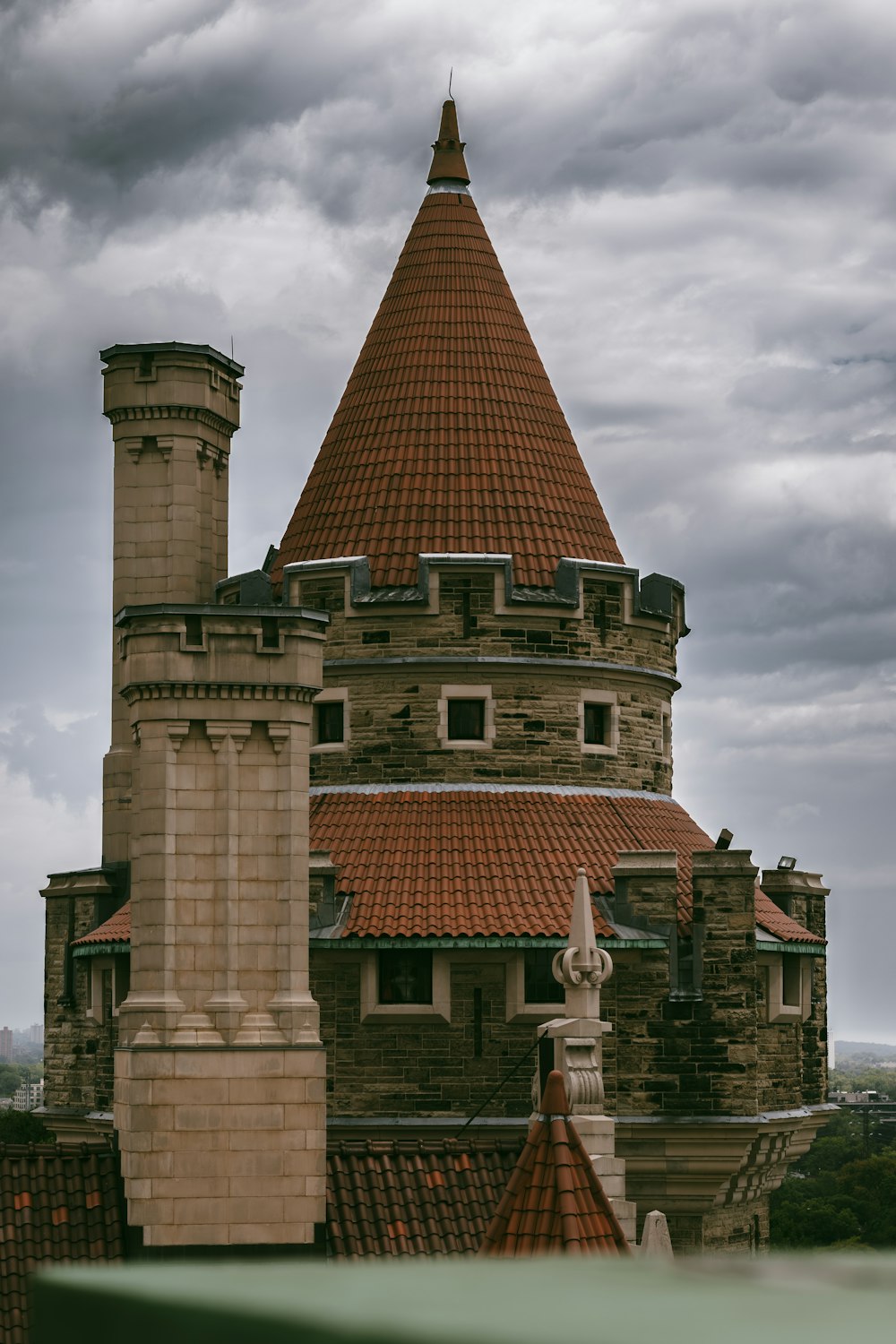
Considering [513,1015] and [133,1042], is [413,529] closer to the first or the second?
[513,1015]

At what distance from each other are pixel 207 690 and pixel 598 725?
444 inches

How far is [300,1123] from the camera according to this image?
66.2ft

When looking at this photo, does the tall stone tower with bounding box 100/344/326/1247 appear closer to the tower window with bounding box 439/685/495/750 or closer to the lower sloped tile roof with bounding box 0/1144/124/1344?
the lower sloped tile roof with bounding box 0/1144/124/1344

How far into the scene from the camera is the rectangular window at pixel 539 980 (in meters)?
27.5

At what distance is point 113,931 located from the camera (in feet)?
98.3

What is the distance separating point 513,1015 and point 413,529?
8.18 meters

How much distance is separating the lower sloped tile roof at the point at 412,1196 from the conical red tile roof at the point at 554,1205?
293cm

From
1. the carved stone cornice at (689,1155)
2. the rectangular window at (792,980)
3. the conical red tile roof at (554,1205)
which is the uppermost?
the rectangular window at (792,980)

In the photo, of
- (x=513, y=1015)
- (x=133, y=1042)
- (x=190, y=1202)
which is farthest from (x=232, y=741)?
(x=513, y=1015)

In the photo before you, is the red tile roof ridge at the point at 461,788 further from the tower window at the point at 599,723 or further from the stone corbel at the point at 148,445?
the stone corbel at the point at 148,445

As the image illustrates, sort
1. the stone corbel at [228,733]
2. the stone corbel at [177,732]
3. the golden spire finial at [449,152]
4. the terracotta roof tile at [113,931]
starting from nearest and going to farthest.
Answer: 1. the stone corbel at [177,732]
2. the stone corbel at [228,733]
3. the terracotta roof tile at [113,931]
4. the golden spire finial at [449,152]

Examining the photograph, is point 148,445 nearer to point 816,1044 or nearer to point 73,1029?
point 73,1029

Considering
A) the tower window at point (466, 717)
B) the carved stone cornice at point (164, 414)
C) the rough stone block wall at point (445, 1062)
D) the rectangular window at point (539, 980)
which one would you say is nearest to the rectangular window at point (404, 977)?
the rough stone block wall at point (445, 1062)

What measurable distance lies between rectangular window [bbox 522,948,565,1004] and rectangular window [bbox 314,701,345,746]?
5134 mm
